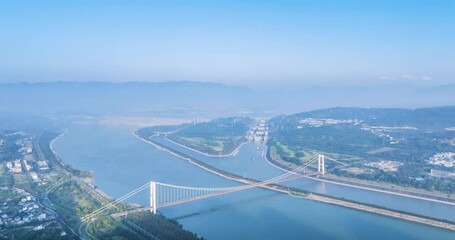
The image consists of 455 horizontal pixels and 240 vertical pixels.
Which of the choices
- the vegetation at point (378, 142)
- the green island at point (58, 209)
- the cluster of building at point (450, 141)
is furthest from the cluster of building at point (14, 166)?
the cluster of building at point (450, 141)

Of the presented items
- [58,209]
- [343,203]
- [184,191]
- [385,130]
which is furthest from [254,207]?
[385,130]

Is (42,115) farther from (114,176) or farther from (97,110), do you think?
(114,176)

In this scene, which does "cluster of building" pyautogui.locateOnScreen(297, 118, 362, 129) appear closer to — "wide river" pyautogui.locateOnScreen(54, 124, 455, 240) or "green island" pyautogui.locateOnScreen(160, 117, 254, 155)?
"green island" pyautogui.locateOnScreen(160, 117, 254, 155)

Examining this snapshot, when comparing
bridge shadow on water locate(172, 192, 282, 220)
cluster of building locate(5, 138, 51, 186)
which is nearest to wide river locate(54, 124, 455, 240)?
bridge shadow on water locate(172, 192, 282, 220)

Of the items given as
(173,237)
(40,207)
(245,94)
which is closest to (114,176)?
(40,207)

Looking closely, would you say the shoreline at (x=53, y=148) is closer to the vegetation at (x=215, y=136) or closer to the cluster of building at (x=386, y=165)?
the vegetation at (x=215, y=136)

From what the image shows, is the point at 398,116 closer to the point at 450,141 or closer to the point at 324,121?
the point at 324,121
